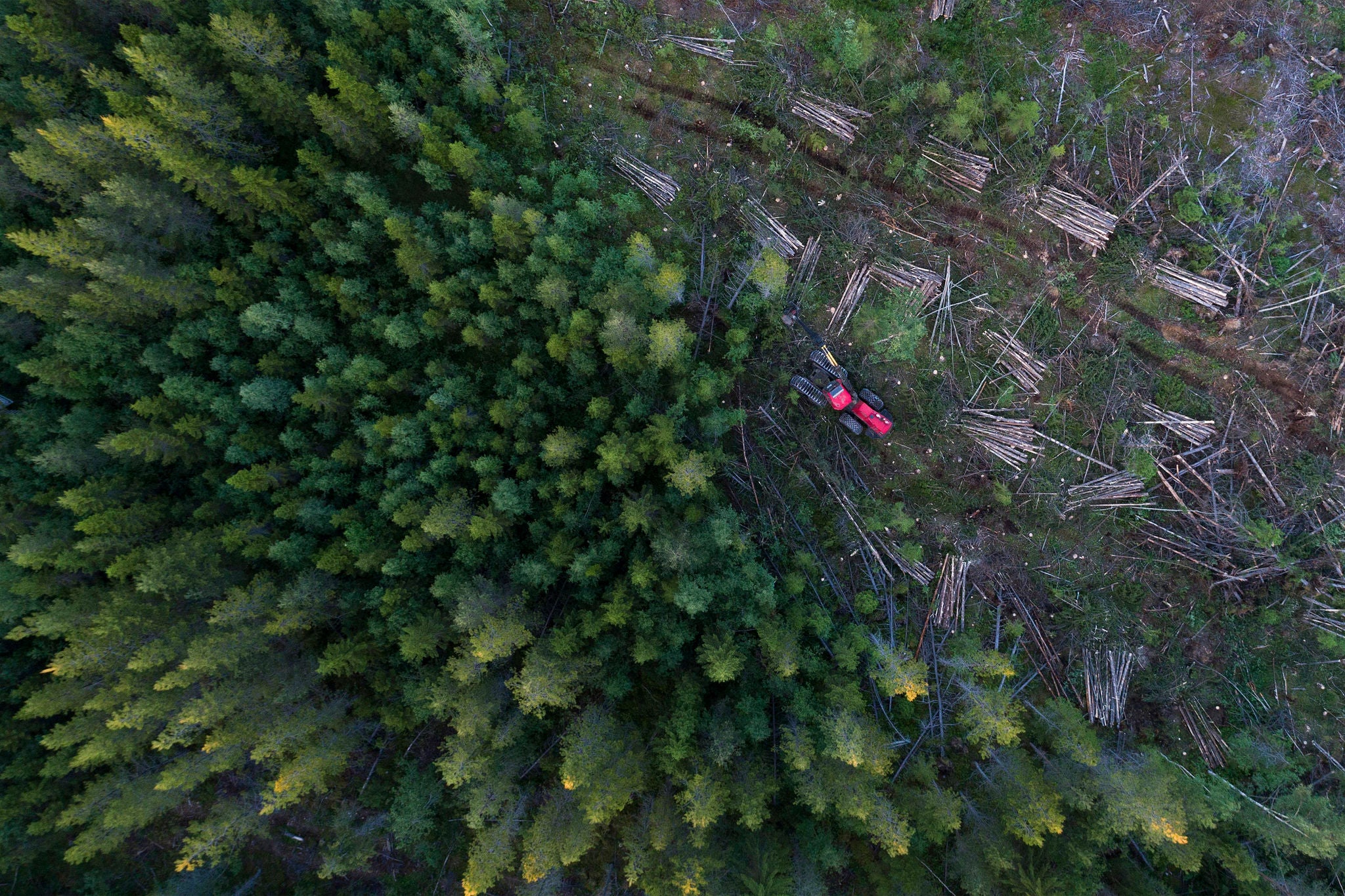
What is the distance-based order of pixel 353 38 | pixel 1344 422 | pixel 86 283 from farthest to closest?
pixel 1344 422
pixel 353 38
pixel 86 283

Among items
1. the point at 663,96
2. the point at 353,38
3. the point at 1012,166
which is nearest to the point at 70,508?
the point at 353,38

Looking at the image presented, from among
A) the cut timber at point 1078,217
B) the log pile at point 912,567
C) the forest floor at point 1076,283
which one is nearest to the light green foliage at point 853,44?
the forest floor at point 1076,283

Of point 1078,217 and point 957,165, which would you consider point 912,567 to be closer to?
point 1078,217

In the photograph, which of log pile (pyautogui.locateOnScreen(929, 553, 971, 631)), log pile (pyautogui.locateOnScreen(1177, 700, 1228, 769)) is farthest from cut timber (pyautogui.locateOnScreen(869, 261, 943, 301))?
log pile (pyautogui.locateOnScreen(1177, 700, 1228, 769))

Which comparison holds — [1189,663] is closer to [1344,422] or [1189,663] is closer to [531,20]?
[1344,422]

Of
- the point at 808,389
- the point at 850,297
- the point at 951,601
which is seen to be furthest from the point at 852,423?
the point at 951,601

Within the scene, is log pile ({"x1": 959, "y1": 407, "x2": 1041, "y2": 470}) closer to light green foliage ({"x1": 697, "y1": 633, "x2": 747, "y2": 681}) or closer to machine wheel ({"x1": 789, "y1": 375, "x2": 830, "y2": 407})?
machine wheel ({"x1": 789, "y1": 375, "x2": 830, "y2": 407})

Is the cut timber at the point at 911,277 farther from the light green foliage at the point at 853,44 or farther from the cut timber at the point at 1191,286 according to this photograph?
the cut timber at the point at 1191,286
